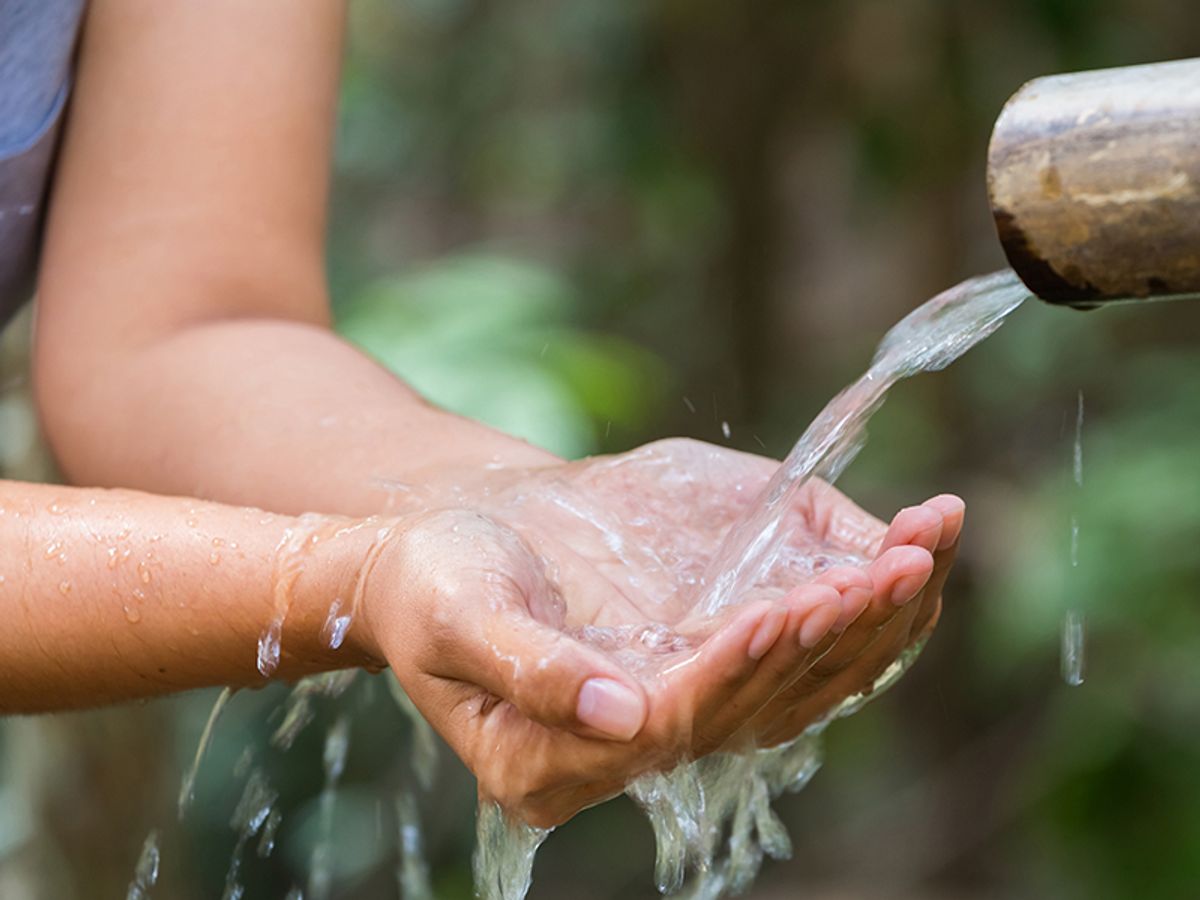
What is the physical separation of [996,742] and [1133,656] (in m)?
1.25

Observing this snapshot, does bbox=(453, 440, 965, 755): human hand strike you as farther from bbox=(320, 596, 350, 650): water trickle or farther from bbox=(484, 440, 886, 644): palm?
bbox=(320, 596, 350, 650): water trickle

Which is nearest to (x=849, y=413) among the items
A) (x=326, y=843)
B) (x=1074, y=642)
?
(x=1074, y=642)

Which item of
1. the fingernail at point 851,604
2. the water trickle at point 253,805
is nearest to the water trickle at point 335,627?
the fingernail at point 851,604

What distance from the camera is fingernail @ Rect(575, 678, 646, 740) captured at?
98cm

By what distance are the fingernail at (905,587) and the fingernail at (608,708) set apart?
24 cm

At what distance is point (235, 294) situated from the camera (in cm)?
164

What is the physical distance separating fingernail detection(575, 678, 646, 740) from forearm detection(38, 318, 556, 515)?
1.58ft

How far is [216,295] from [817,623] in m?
0.86

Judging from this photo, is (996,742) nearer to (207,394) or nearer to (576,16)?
(576,16)

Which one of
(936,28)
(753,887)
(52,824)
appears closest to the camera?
(52,824)

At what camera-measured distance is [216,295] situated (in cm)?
163

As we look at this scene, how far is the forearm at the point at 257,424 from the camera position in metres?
1.45

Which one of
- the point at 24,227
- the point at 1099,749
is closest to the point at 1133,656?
the point at 1099,749

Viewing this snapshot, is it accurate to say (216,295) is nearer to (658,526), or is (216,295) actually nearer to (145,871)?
(658,526)
